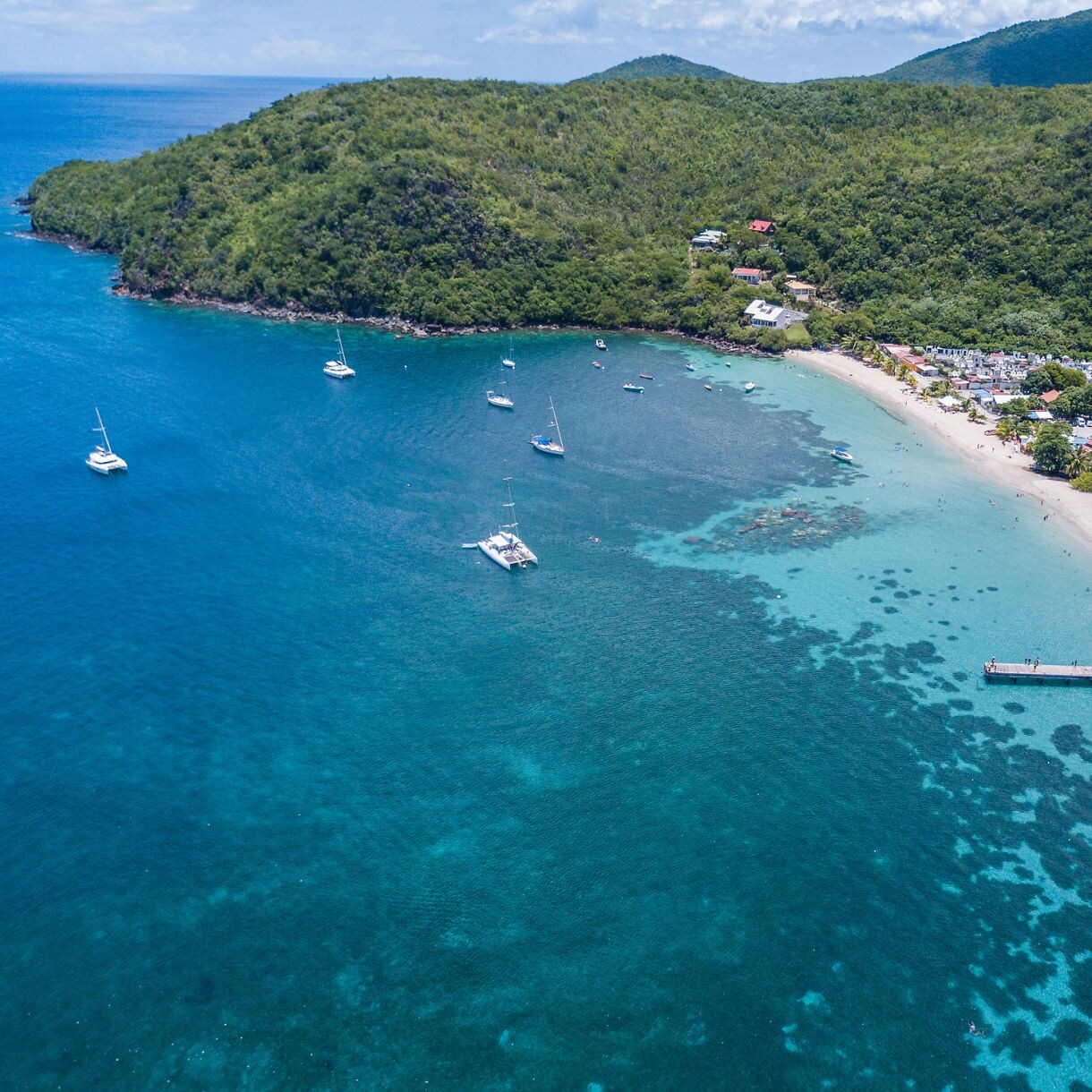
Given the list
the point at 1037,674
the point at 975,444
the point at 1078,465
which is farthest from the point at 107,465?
the point at 1078,465

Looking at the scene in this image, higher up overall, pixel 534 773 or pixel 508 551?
pixel 508 551

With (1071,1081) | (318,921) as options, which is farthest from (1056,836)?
(318,921)

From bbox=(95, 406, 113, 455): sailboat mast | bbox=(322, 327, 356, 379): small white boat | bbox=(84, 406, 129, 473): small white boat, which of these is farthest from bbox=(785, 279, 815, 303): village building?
bbox=(95, 406, 113, 455): sailboat mast

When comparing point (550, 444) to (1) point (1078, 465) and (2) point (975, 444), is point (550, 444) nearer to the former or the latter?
(2) point (975, 444)

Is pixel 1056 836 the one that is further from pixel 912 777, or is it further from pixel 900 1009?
pixel 900 1009

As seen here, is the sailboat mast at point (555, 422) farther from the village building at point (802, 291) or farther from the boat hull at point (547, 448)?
the village building at point (802, 291)

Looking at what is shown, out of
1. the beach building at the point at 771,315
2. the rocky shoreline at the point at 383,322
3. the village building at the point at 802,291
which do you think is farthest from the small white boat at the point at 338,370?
the village building at the point at 802,291
